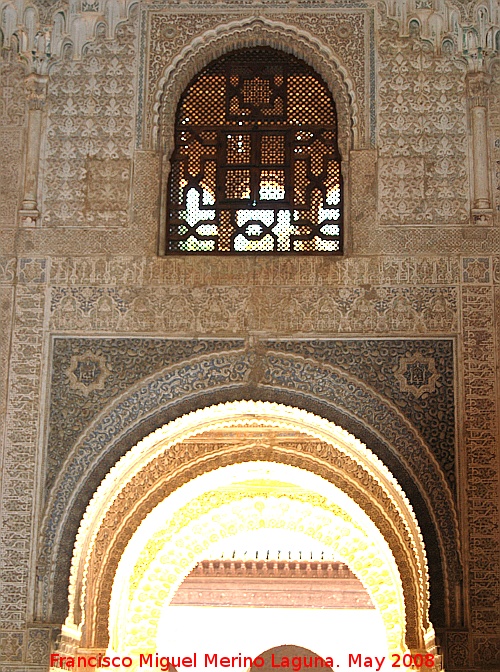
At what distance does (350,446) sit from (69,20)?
3167mm

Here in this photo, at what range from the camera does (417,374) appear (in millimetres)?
7055

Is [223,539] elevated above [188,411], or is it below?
below

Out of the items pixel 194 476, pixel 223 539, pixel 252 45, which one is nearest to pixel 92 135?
pixel 252 45

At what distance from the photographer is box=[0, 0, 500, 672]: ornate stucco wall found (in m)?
6.87

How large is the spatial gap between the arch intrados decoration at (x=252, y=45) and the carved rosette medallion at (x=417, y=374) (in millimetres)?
1334

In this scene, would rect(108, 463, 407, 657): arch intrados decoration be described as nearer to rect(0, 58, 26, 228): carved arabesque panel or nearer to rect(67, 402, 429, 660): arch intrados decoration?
rect(67, 402, 429, 660): arch intrados decoration

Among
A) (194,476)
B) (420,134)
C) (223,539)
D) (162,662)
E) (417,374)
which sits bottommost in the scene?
(162,662)

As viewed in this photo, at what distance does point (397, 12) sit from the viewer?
775 cm

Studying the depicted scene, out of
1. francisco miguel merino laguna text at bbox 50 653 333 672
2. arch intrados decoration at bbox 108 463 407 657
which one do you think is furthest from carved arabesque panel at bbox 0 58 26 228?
arch intrados decoration at bbox 108 463 407 657

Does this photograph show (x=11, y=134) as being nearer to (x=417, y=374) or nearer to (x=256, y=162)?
(x=256, y=162)

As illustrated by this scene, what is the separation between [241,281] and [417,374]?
3.76ft

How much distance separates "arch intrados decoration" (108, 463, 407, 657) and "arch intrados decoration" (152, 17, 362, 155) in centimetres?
285

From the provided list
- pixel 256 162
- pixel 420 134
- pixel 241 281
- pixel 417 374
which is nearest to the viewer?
pixel 417 374

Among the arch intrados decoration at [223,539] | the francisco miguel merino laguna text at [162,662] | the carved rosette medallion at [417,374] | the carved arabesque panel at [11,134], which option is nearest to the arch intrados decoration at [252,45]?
the carved arabesque panel at [11,134]
